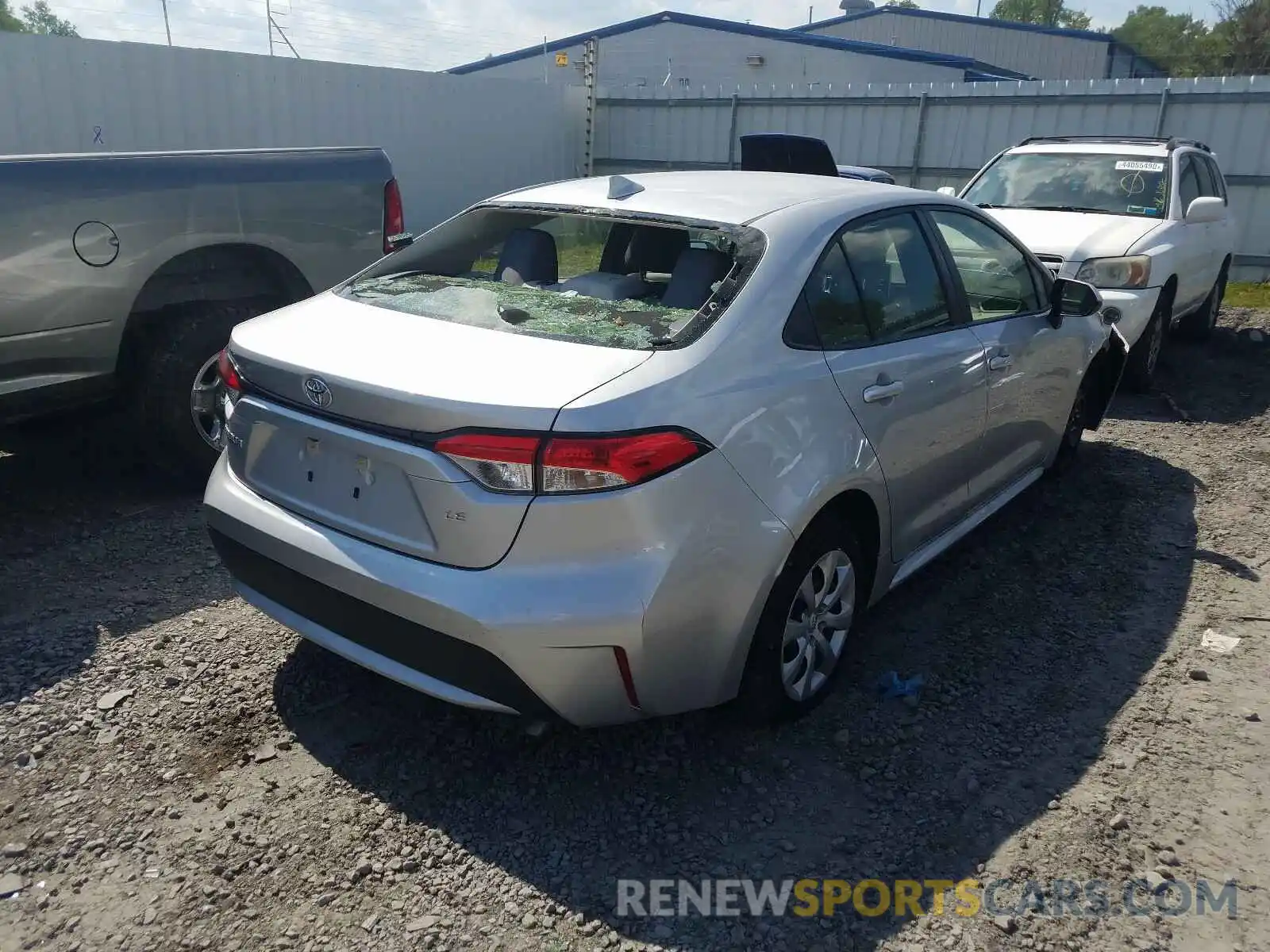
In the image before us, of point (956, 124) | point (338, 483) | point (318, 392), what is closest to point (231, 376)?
point (318, 392)

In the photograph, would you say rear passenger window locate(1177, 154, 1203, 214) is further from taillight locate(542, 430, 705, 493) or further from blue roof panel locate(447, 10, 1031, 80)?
blue roof panel locate(447, 10, 1031, 80)

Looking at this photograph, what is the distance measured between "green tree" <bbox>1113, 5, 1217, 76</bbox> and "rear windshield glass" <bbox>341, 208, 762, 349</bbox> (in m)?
38.6

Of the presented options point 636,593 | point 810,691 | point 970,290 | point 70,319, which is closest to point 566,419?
point 636,593

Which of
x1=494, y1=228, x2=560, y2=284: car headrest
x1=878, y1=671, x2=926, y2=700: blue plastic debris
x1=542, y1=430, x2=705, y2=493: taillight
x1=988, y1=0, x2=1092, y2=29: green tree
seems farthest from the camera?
x1=988, y1=0, x2=1092, y2=29: green tree

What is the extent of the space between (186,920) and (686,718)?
5.01 ft

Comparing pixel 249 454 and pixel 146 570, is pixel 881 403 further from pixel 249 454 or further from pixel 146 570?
pixel 146 570

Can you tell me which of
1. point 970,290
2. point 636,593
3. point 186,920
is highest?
point 970,290

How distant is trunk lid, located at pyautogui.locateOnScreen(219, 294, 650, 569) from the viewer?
2477 mm

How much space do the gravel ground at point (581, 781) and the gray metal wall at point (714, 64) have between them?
22.5 m

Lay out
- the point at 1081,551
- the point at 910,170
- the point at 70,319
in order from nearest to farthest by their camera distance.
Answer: the point at 70,319
the point at 1081,551
the point at 910,170

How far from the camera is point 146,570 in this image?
418cm

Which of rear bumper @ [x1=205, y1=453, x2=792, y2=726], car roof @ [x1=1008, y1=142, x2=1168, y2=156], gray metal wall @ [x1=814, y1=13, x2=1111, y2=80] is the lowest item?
rear bumper @ [x1=205, y1=453, x2=792, y2=726]

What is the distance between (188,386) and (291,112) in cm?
880

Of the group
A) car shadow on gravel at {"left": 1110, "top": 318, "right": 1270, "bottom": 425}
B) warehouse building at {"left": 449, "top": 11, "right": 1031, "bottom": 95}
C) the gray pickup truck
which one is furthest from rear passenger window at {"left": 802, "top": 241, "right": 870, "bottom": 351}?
warehouse building at {"left": 449, "top": 11, "right": 1031, "bottom": 95}
